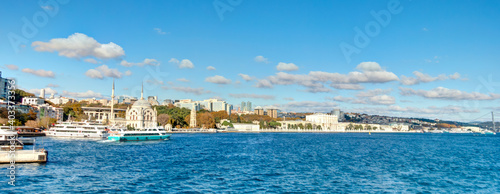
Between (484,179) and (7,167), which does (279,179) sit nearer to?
(484,179)

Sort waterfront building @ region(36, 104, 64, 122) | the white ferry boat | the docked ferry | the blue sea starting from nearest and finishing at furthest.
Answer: the blue sea < the docked ferry < the white ferry boat < waterfront building @ region(36, 104, 64, 122)

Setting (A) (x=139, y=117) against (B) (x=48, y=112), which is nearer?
(B) (x=48, y=112)

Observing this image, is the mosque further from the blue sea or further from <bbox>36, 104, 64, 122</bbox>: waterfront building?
the blue sea

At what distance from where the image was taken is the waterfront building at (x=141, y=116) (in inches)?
4234

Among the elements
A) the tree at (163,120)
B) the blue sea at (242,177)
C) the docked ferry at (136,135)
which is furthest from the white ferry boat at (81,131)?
the tree at (163,120)

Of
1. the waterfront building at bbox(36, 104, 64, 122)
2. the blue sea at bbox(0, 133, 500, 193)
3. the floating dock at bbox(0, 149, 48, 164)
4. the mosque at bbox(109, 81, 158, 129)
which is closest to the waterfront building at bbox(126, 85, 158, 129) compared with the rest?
the mosque at bbox(109, 81, 158, 129)

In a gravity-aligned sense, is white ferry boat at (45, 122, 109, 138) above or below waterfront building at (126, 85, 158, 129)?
below

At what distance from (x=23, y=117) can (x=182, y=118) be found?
58041mm

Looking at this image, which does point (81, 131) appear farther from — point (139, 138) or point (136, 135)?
point (139, 138)

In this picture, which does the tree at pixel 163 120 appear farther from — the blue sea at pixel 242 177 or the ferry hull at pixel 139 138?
the blue sea at pixel 242 177

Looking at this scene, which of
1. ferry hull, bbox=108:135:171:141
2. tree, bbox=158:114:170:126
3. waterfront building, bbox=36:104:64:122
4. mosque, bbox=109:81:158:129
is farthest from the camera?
tree, bbox=158:114:170:126

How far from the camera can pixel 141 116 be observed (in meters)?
108

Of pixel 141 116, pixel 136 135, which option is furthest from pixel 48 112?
pixel 136 135

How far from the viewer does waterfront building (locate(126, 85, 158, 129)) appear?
107544 mm
